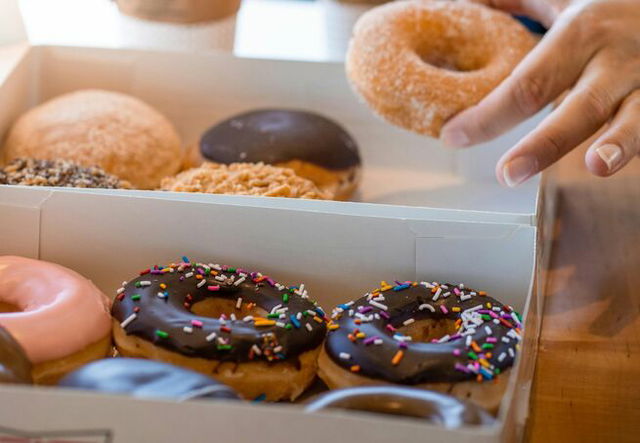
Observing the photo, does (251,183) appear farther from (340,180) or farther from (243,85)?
(243,85)

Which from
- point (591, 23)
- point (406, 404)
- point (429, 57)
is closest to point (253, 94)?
point (429, 57)

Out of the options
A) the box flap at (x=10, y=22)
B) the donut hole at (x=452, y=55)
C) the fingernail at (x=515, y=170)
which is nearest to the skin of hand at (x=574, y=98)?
the fingernail at (x=515, y=170)

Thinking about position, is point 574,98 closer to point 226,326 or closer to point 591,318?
point 591,318

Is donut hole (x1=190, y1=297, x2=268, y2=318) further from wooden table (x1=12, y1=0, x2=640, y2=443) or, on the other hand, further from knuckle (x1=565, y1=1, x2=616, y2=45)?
knuckle (x1=565, y1=1, x2=616, y2=45)

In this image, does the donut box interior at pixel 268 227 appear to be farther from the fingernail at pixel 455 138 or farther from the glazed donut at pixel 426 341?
the fingernail at pixel 455 138

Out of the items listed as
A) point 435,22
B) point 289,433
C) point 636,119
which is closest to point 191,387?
point 289,433

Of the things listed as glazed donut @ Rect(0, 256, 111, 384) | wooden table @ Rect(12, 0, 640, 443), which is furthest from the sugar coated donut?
glazed donut @ Rect(0, 256, 111, 384)
